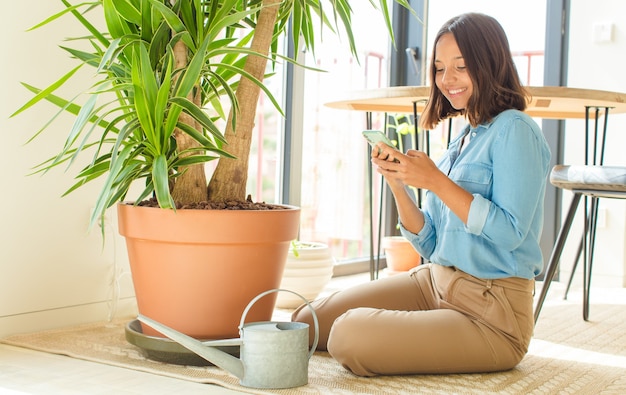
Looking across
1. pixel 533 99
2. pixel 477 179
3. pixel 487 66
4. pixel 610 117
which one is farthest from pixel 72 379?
pixel 610 117

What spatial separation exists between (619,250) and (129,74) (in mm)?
2765

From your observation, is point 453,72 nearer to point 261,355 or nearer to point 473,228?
point 473,228

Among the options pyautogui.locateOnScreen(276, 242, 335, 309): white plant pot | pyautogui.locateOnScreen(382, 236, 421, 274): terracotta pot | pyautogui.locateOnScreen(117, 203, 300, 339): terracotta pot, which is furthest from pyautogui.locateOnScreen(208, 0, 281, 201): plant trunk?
pyautogui.locateOnScreen(382, 236, 421, 274): terracotta pot

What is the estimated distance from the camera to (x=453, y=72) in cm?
190

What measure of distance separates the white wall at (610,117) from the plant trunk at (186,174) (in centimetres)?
241

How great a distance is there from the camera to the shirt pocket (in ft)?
6.11

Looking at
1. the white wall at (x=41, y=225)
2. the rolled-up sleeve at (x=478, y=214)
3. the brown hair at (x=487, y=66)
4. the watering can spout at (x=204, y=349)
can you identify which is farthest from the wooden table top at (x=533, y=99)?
the watering can spout at (x=204, y=349)

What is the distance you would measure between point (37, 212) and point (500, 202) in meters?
1.27

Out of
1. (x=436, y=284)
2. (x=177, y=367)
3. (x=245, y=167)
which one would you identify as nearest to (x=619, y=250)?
(x=436, y=284)

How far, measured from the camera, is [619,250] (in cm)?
381

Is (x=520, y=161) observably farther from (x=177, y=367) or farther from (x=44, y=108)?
(x=44, y=108)

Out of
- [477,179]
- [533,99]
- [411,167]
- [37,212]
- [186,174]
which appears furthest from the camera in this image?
[533,99]

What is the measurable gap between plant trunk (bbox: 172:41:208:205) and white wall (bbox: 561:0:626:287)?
2.41 meters

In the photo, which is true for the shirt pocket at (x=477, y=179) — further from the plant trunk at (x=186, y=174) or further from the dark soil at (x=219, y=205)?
the plant trunk at (x=186, y=174)
